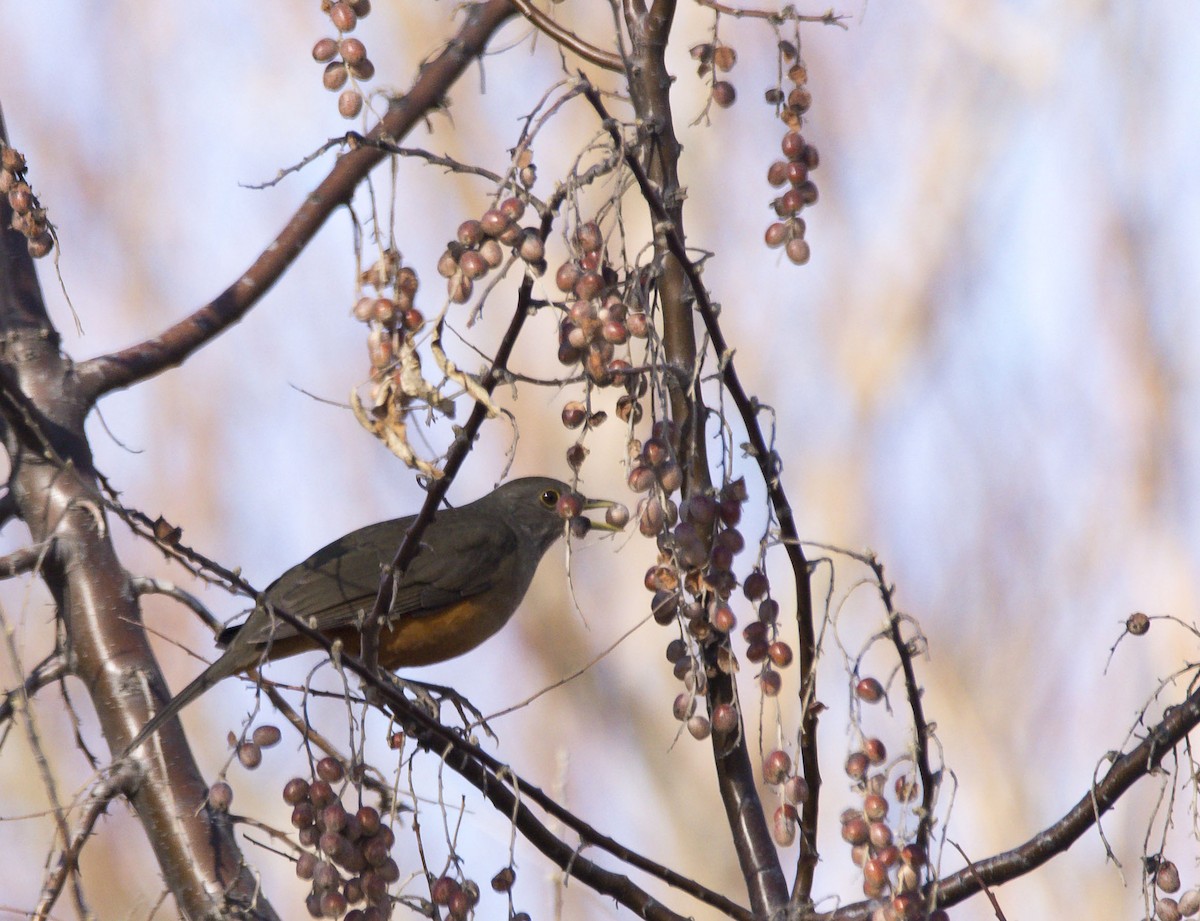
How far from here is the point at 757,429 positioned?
97.0 inches

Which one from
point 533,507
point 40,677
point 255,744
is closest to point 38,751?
point 255,744

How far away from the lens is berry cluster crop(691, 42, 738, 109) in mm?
2750

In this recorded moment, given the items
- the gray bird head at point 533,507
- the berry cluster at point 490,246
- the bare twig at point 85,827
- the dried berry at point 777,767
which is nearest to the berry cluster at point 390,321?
the berry cluster at point 490,246

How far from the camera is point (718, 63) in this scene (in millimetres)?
2799

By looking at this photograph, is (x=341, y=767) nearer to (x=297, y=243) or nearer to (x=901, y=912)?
(x=901, y=912)

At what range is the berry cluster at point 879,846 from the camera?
2.28m

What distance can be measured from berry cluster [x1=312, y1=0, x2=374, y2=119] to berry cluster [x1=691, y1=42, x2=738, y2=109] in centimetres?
66

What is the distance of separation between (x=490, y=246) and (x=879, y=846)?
1.17 metres

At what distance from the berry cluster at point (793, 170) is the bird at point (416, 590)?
197 centimetres

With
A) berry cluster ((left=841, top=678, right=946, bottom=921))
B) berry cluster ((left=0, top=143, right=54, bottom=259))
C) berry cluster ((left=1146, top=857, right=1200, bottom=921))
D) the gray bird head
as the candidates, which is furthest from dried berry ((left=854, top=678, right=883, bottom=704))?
the gray bird head

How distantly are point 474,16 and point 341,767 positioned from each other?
2.59m

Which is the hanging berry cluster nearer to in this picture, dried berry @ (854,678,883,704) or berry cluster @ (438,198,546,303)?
dried berry @ (854,678,883,704)

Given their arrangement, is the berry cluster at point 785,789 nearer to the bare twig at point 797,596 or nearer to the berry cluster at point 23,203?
the bare twig at point 797,596

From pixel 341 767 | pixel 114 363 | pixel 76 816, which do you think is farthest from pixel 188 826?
pixel 114 363
